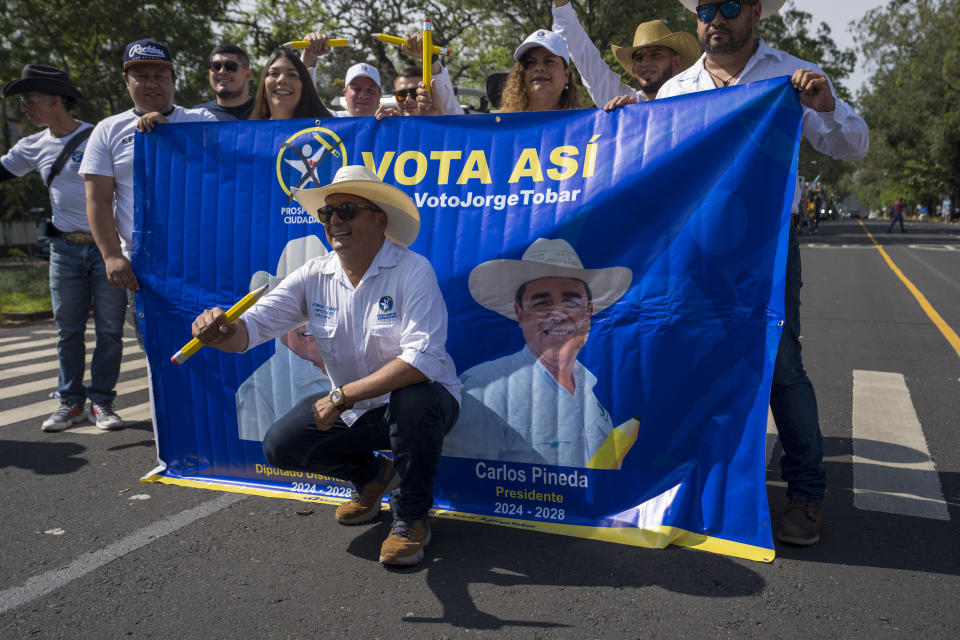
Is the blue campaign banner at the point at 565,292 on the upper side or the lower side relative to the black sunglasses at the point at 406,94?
lower

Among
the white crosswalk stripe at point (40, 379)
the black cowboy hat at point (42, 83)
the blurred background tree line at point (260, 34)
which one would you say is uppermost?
the blurred background tree line at point (260, 34)

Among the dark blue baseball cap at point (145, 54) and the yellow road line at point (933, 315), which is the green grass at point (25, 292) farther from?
the yellow road line at point (933, 315)

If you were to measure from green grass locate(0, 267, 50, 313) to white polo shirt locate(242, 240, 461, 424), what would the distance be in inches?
362

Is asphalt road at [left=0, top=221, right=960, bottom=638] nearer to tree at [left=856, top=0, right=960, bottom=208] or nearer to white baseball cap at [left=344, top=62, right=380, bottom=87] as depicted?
white baseball cap at [left=344, top=62, right=380, bottom=87]

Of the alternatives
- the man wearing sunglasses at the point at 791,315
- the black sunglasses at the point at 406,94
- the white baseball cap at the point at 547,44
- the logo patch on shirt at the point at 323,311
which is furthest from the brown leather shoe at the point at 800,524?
the black sunglasses at the point at 406,94

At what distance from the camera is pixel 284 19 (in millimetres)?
21672

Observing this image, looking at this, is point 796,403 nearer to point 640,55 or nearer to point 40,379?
point 640,55

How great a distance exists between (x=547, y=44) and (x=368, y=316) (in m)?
1.94

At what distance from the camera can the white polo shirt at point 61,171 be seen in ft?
16.9

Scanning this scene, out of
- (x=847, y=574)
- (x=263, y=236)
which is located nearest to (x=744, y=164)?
(x=847, y=574)

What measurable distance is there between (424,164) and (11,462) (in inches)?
115

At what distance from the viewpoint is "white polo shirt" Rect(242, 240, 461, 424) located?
3240mm

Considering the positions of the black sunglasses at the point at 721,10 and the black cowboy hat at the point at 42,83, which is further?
the black cowboy hat at the point at 42,83

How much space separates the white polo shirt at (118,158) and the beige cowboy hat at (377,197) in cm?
164
